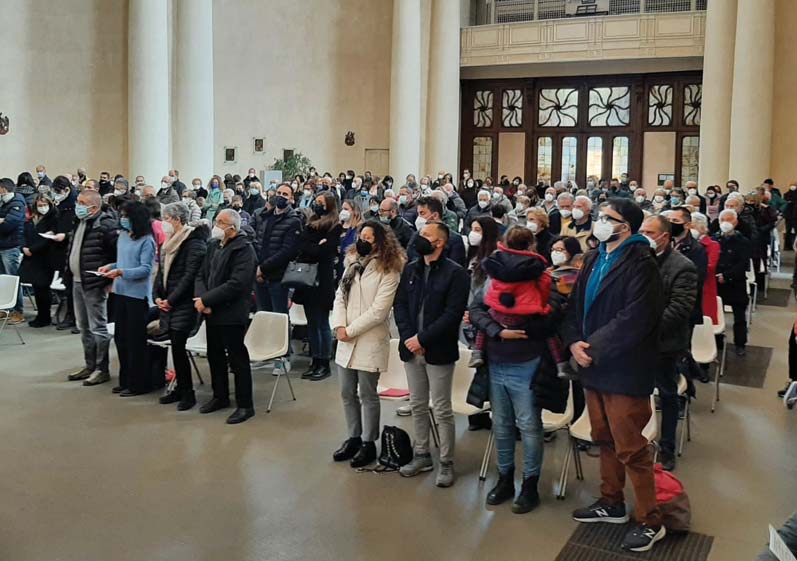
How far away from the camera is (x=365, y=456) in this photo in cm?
579

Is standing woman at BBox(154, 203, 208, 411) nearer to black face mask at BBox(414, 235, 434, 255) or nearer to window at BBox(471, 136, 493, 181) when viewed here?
black face mask at BBox(414, 235, 434, 255)

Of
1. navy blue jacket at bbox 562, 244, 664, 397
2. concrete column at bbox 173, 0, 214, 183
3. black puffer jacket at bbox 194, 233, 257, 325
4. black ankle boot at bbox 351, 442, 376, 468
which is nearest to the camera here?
navy blue jacket at bbox 562, 244, 664, 397

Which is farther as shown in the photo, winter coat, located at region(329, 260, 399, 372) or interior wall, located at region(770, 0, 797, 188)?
interior wall, located at region(770, 0, 797, 188)

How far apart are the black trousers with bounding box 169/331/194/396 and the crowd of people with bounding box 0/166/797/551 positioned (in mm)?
16

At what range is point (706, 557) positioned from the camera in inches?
175

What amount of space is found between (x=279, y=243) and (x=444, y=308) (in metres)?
3.79

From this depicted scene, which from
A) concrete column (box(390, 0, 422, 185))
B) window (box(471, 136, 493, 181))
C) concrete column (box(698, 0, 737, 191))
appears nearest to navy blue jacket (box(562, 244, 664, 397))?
concrete column (box(698, 0, 737, 191))

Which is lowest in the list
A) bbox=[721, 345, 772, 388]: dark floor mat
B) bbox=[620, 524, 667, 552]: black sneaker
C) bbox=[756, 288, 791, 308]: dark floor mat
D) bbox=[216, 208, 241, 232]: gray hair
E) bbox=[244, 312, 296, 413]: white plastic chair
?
bbox=[620, 524, 667, 552]: black sneaker

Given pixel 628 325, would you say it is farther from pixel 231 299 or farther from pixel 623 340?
pixel 231 299

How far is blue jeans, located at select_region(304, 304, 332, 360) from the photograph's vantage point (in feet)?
27.2

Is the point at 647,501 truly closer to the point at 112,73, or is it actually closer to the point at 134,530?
the point at 134,530

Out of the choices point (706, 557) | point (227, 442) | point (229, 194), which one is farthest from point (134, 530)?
point (229, 194)

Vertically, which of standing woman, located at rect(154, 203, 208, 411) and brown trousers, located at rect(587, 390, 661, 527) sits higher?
standing woman, located at rect(154, 203, 208, 411)

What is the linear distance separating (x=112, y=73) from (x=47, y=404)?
15702 mm
